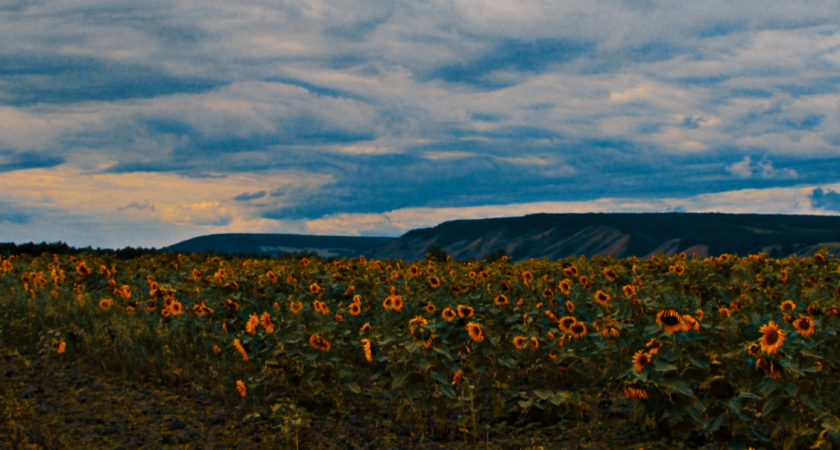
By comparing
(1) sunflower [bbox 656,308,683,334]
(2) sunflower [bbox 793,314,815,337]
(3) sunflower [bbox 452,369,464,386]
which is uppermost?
(1) sunflower [bbox 656,308,683,334]

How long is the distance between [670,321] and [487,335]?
1.86m

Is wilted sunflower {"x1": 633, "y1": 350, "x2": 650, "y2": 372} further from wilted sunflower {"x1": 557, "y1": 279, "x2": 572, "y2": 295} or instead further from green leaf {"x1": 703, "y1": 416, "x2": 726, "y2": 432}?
wilted sunflower {"x1": 557, "y1": 279, "x2": 572, "y2": 295}

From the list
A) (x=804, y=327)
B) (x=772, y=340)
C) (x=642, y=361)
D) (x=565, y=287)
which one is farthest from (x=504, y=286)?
(x=772, y=340)

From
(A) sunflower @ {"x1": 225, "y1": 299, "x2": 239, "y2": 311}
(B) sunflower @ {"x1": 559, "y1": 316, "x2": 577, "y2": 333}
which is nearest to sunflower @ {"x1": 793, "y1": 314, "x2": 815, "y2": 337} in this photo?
(B) sunflower @ {"x1": 559, "y1": 316, "x2": 577, "y2": 333}

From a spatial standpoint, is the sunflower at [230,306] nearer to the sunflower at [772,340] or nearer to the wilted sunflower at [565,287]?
the wilted sunflower at [565,287]

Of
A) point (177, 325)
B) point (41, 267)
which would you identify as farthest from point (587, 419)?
point (41, 267)

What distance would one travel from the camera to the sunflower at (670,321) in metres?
6.01

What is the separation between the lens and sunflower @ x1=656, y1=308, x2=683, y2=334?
6.01 meters

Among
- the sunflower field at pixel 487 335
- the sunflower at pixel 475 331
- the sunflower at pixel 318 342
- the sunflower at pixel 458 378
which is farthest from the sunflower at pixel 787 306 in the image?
the sunflower at pixel 318 342

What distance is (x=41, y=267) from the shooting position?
617 inches

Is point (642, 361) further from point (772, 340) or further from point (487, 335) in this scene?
point (487, 335)

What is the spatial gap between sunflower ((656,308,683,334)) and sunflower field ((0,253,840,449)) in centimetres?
1

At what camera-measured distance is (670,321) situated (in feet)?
19.9

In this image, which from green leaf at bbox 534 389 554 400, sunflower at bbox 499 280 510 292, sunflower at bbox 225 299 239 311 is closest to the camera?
Answer: green leaf at bbox 534 389 554 400
